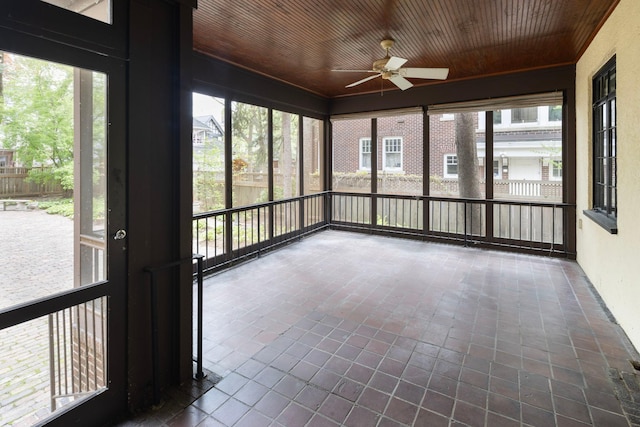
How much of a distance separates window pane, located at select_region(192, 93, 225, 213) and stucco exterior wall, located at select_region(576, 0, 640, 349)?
430 centimetres

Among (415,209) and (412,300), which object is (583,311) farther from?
(415,209)

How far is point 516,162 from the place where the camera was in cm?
560

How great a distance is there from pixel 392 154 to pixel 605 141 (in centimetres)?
346

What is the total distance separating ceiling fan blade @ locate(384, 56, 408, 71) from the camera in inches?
134

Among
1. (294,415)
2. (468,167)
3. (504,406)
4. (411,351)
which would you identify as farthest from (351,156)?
(294,415)

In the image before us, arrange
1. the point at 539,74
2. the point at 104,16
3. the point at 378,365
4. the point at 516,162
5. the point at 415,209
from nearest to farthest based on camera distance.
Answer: the point at 104,16
the point at 378,365
the point at 539,74
the point at 516,162
the point at 415,209

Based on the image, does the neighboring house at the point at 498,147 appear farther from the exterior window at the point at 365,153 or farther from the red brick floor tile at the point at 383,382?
the red brick floor tile at the point at 383,382

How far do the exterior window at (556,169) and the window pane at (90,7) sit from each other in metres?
5.73

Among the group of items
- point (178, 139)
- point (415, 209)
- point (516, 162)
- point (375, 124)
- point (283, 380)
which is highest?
point (375, 124)

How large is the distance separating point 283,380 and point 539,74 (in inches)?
212

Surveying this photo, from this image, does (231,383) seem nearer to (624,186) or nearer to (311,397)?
(311,397)

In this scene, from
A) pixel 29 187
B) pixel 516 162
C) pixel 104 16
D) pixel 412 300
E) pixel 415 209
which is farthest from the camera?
pixel 415 209

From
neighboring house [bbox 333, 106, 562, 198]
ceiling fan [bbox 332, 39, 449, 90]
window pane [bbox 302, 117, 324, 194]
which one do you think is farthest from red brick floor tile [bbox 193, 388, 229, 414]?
neighboring house [bbox 333, 106, 562, 198]

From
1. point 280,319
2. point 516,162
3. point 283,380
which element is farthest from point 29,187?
point 516,162
